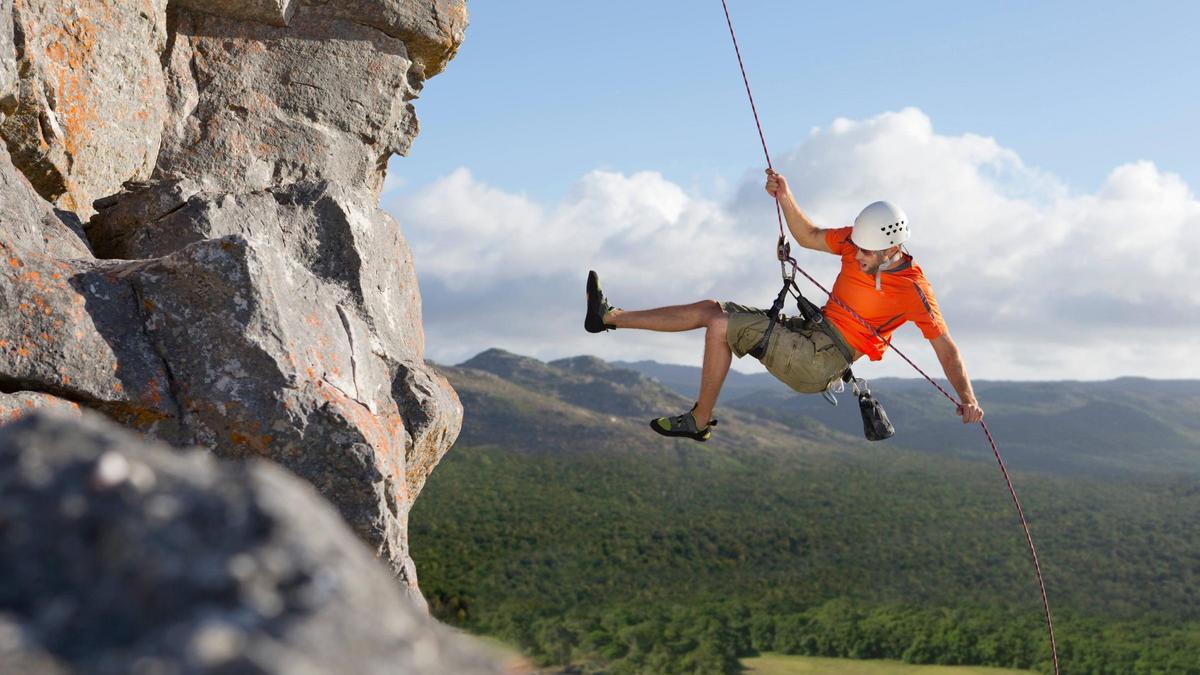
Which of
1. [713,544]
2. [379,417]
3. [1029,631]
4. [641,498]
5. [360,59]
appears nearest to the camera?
[379,417]

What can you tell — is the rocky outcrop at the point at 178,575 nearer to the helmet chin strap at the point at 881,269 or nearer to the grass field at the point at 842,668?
the helmet chin strap at the point at 881,269

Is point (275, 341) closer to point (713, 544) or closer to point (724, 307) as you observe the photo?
point (724, 307)

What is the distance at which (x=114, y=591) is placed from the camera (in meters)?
1.95

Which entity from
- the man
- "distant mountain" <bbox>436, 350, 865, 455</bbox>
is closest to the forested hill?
"distant mountain" <bbox>436, 350, 865, 455</bbox>

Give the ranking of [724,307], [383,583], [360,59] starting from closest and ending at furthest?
[383,583], [724,307], [360,59]

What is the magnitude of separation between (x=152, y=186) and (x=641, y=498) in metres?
83.4

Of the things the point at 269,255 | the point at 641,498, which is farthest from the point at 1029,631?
the point at 269,255

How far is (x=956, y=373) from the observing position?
29.8ft

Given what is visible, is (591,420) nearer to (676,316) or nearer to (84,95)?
(676,316)

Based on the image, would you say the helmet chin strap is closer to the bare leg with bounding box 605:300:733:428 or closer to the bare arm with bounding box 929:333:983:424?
the bare arm with bounding box 929:333:983:424

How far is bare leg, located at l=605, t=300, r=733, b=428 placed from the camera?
9492 millimetres

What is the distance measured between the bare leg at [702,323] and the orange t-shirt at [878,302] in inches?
40.8

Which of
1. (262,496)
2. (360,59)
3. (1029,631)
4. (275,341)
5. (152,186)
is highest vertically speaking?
(360,59)

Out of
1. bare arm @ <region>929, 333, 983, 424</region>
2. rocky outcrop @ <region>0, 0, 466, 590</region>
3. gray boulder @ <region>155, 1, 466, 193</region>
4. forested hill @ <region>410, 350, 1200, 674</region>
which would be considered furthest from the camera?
forested hill @ <region>410, 350, 1200, 674</region>
